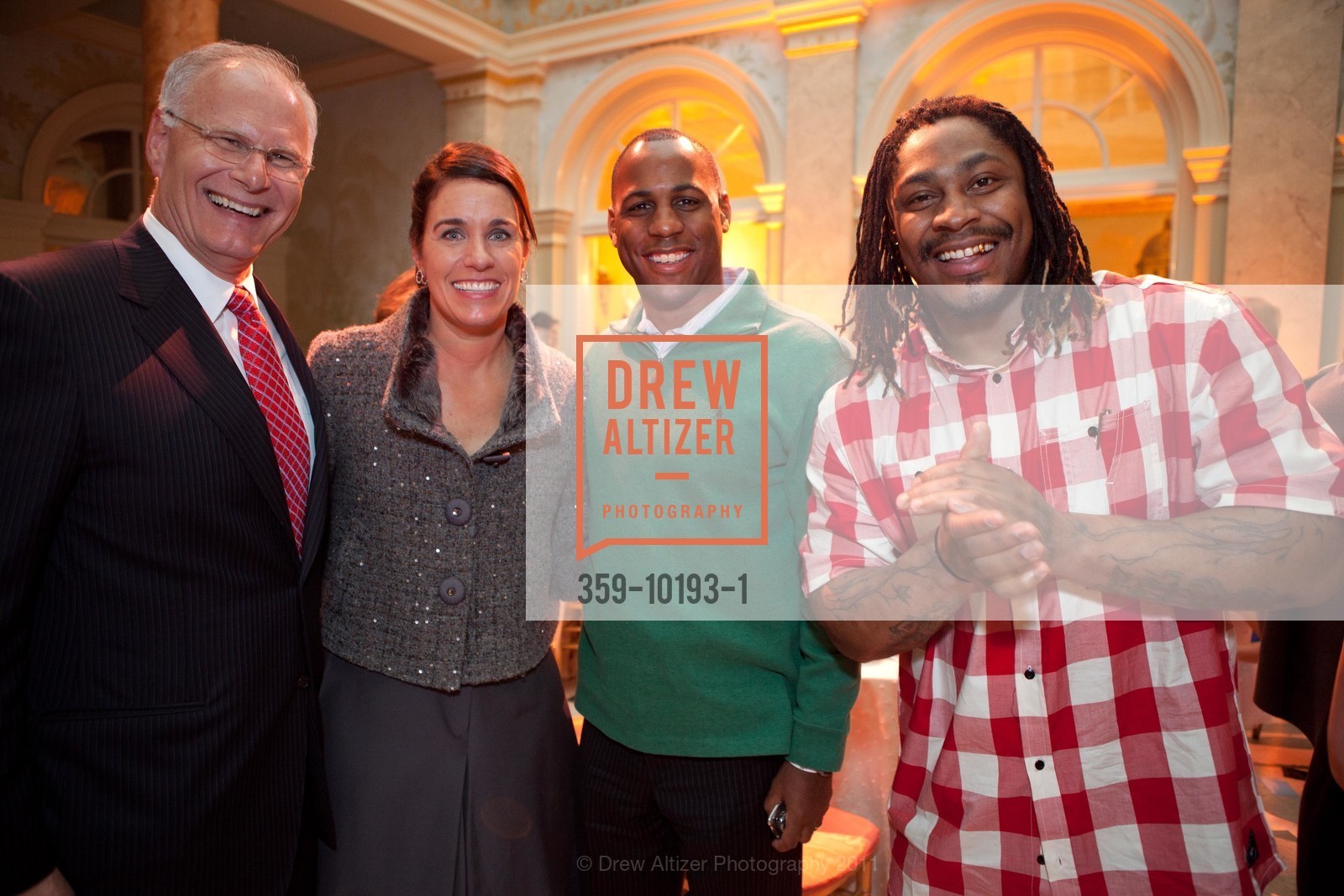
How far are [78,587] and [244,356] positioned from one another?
17.9 inches

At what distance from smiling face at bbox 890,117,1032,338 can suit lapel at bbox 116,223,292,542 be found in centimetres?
111

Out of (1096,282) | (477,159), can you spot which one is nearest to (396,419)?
(477,159)

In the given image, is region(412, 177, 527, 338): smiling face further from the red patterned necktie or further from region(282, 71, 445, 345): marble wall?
region(282, 71, 445, 345): marble wall

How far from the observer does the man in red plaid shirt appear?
3.54 ft

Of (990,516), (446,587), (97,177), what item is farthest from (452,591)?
(97,177)

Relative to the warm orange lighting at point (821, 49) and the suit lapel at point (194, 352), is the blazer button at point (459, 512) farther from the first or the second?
the warm orange lighting at point (821, 49)

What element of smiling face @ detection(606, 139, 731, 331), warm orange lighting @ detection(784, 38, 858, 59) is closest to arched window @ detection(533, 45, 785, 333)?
warm orange lighting @ detection(784, 38, 858, 59)

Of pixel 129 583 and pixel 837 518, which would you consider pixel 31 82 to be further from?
pixel 837 518

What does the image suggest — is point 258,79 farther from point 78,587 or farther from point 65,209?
point 65,209

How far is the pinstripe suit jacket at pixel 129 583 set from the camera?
1122mm

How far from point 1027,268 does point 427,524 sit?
46.0 inches

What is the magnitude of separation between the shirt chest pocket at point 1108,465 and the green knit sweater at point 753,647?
42 centimetres

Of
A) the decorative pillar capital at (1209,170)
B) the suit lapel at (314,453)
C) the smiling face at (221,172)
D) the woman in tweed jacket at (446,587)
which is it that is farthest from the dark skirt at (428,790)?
the decorative pillar capital at (1209,170)

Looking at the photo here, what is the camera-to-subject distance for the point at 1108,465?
1208mm
